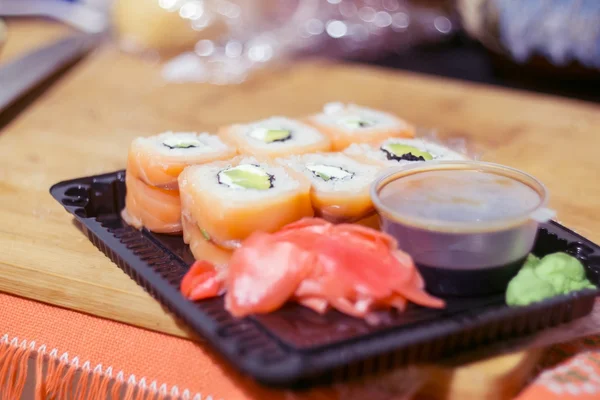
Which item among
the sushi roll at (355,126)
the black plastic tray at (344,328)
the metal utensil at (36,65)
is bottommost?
the metal utensil at (36,65)

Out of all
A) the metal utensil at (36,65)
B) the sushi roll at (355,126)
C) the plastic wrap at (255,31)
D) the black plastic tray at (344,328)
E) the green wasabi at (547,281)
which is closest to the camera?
the black plastic tray at (344,328)

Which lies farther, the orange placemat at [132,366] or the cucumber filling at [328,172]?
the cucumber filling at [328,172]

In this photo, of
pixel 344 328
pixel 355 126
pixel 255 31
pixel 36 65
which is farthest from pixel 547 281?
pixel 255 31

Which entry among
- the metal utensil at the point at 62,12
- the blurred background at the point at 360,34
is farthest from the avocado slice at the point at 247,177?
the metal utensil at the point at 62,12

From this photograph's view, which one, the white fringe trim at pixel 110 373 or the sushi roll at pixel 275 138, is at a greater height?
the sushi roll at pixel 275 138

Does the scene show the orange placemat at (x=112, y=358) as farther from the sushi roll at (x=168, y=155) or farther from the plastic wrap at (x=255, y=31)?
the plastic wrap at (x=255, y=31)

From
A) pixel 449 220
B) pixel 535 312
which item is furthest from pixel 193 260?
pixel 535 312

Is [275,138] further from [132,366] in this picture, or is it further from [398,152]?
[132,366]

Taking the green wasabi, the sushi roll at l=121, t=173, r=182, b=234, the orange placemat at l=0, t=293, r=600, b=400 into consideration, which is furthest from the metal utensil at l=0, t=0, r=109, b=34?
the green wasabi

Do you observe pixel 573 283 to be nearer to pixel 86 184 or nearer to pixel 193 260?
pixel 193 260
